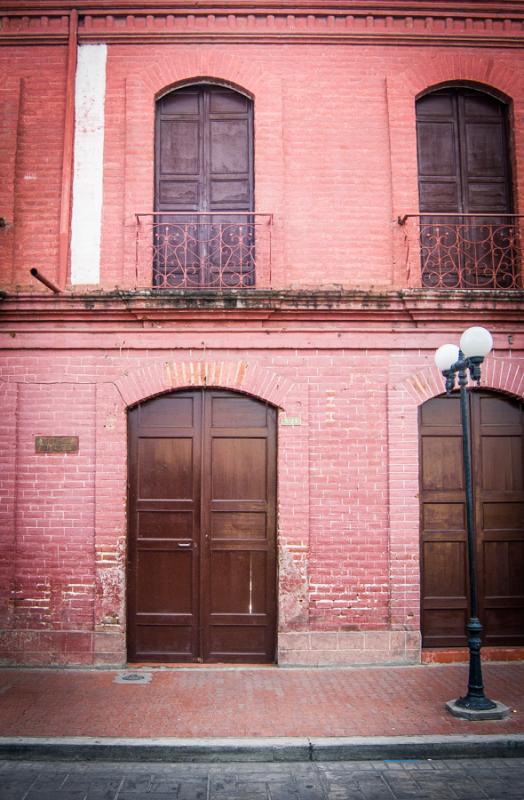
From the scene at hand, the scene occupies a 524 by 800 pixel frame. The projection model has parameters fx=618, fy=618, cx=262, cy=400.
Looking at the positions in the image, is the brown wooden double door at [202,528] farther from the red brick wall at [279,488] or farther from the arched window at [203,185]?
the arched window at [203,185]

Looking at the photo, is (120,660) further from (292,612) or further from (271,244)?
(271,244)

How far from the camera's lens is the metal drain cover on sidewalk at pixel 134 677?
6.88 metres

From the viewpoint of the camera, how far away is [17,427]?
766 centimetres

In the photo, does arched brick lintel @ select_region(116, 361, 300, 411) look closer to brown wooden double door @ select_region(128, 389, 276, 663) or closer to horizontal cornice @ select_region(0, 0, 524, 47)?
brown wooden double door @ select_region(128, 389, 276, 663)

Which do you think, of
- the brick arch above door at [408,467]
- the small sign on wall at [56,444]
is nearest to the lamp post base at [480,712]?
the brick arch above door at [408,467]

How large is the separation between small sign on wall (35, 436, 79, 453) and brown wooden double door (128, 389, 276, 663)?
0.70 m

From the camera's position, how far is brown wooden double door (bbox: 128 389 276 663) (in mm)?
7531

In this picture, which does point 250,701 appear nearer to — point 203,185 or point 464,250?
point 464,250

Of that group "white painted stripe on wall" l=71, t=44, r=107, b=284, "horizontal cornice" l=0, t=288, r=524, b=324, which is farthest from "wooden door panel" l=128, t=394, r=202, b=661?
"white painted stripe on wall" l=71, t=44, r=107, b=284

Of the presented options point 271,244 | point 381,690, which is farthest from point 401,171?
point 381,690

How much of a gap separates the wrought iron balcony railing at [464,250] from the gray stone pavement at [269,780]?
5.25 metres

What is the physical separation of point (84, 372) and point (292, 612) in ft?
12.7

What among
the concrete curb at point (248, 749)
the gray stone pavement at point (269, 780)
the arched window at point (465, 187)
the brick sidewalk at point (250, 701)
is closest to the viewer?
the gray stone pavement at point (269, 780)

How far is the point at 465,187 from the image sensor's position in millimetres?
8281
